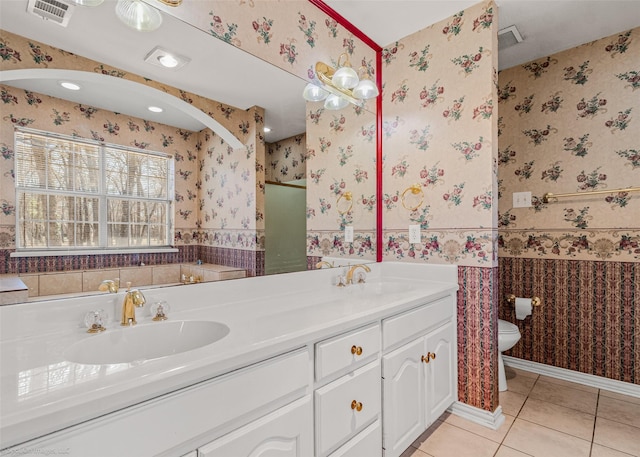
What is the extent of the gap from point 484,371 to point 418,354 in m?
0.59

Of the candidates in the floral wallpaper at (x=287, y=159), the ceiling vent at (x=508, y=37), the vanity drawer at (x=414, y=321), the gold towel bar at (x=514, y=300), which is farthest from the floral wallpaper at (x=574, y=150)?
the floral wallpaper at (x=287, y=159)

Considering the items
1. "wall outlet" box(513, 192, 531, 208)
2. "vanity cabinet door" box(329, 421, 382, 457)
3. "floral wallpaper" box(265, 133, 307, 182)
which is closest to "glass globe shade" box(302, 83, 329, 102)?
"floral wallpaper" box(265, 133, 307, 182)

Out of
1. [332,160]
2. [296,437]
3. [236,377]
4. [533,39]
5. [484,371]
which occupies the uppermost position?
[533,39]

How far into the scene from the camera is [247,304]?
4.75 ft

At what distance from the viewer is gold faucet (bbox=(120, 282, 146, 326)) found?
109 centimetres

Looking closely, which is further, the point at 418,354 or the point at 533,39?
the point at 533,39

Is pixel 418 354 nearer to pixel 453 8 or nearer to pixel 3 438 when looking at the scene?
pixel 3 438

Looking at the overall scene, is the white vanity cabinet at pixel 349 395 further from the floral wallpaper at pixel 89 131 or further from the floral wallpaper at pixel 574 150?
the floral wallpaper at pixel 574 150

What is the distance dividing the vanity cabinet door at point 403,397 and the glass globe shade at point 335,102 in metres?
1.41

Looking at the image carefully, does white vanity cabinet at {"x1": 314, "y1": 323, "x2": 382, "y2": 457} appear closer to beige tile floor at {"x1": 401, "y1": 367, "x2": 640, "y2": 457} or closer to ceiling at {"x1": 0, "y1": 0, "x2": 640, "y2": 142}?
beige tile floor at {"x1": 401, "y1": 367, "x2": 640, "y2": 457}

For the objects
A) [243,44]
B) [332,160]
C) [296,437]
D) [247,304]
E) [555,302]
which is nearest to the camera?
[296,437]

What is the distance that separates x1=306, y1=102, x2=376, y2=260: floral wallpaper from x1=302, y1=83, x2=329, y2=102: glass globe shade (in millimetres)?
32

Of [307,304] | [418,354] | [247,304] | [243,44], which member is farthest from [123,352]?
[243,44]

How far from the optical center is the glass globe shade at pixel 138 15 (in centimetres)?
115
